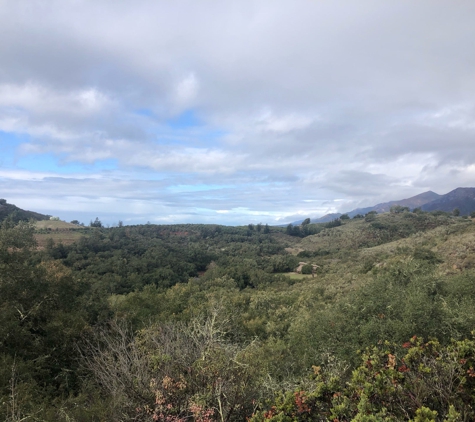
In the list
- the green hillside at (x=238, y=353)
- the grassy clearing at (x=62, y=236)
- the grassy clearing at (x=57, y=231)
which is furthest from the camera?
the grassy clearing at (x=57, y=231)

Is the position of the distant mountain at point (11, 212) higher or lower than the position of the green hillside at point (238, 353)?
higher

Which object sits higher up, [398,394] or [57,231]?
[57,231]

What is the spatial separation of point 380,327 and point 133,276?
3564 cm

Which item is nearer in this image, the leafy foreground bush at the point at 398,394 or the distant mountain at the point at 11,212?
the leafy foreground bush at the point at 398,394

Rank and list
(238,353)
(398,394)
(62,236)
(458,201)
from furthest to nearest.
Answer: (458,201)
(62,236)
(238,353)
(398,394)

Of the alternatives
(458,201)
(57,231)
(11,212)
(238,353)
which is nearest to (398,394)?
(238,353)

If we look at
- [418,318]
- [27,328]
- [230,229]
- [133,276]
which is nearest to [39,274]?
[27,328]

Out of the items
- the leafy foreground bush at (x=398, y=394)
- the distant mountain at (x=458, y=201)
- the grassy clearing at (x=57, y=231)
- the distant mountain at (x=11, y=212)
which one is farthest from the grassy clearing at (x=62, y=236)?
the distant mountain at (x=458, y=201)

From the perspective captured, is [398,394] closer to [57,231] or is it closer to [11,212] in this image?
[11,212]

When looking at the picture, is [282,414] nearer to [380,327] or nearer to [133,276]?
[380,327]

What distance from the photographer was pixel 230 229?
114312mm

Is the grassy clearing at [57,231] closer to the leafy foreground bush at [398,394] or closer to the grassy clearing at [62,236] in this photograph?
the grassy clearing at [62,236]

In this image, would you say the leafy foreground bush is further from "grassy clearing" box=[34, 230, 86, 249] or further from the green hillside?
"grassy clearing" box=[34, 230, 86, 249]

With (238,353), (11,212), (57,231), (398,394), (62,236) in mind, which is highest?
(11,212)
